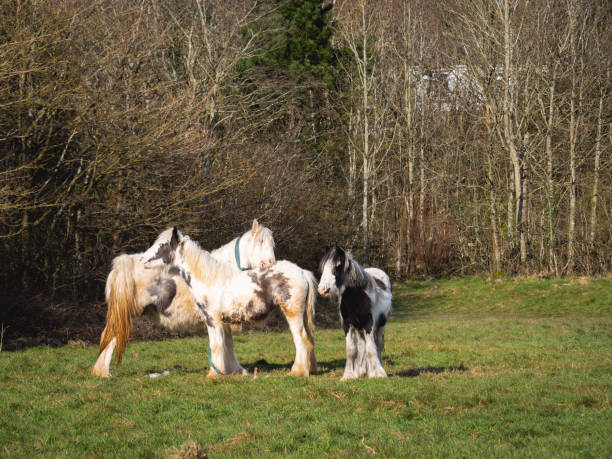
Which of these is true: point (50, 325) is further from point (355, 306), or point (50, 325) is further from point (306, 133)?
point (306, 133)

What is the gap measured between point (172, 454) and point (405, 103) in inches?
1196

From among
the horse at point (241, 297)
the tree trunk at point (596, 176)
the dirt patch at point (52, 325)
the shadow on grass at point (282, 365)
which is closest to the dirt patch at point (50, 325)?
the dirt patch at point (52, 325)

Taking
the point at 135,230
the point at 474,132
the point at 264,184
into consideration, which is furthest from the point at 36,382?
the point at 474,132

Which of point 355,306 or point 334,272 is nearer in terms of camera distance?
point 334,272

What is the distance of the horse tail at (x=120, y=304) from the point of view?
9766mm

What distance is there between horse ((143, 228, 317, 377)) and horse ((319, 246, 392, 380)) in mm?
670

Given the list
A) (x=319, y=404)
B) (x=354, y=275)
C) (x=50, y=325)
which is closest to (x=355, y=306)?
(x=354, y=275)

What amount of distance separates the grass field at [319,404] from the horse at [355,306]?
1.21ft

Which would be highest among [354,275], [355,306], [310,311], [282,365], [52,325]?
[354,275]

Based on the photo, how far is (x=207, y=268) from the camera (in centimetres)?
963

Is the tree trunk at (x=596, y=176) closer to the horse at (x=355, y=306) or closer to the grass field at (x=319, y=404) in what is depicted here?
the grass field at (x=319, y=404)

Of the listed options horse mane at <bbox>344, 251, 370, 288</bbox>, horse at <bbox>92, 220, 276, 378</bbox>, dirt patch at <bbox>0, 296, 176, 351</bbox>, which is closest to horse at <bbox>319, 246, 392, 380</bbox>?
horse mane at <bbox>344, 251, 370, 288</bbox>

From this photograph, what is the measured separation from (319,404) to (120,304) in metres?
Result: 3.64

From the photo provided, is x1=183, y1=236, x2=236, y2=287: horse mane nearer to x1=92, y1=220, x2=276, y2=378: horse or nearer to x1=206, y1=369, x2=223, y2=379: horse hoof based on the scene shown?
x1=92, y1=220, x2=276, y2=378: horse
